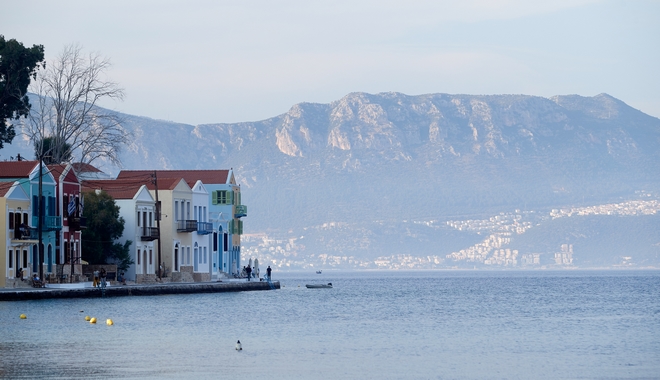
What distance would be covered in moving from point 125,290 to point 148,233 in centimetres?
1215

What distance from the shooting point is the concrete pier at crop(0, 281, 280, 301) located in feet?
205

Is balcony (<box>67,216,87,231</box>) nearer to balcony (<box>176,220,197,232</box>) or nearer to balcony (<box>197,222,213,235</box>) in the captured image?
balcony (<box>176,220,197,232</box>)

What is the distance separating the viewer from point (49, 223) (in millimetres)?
72250

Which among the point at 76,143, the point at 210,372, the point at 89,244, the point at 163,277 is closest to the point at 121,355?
the point at 210,372

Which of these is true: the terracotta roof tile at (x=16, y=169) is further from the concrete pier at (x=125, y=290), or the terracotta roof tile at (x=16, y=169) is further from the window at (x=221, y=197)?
the window at (x=221, y=197)

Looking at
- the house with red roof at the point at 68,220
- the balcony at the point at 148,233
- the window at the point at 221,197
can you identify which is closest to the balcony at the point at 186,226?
the balcony at the point at 148,233

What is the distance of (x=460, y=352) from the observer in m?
41.5

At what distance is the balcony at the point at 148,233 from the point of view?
84.4 meters

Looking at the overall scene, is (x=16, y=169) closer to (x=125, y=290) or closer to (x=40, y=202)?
(x=40, y=202)

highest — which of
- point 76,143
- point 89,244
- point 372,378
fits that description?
point 76,143

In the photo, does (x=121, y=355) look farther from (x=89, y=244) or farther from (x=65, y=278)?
(x=89, y=244)

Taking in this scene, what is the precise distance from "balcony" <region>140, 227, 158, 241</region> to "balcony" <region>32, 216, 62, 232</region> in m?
11.7

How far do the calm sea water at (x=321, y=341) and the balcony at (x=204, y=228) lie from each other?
20.5 m

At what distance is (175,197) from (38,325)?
39.5 metres
